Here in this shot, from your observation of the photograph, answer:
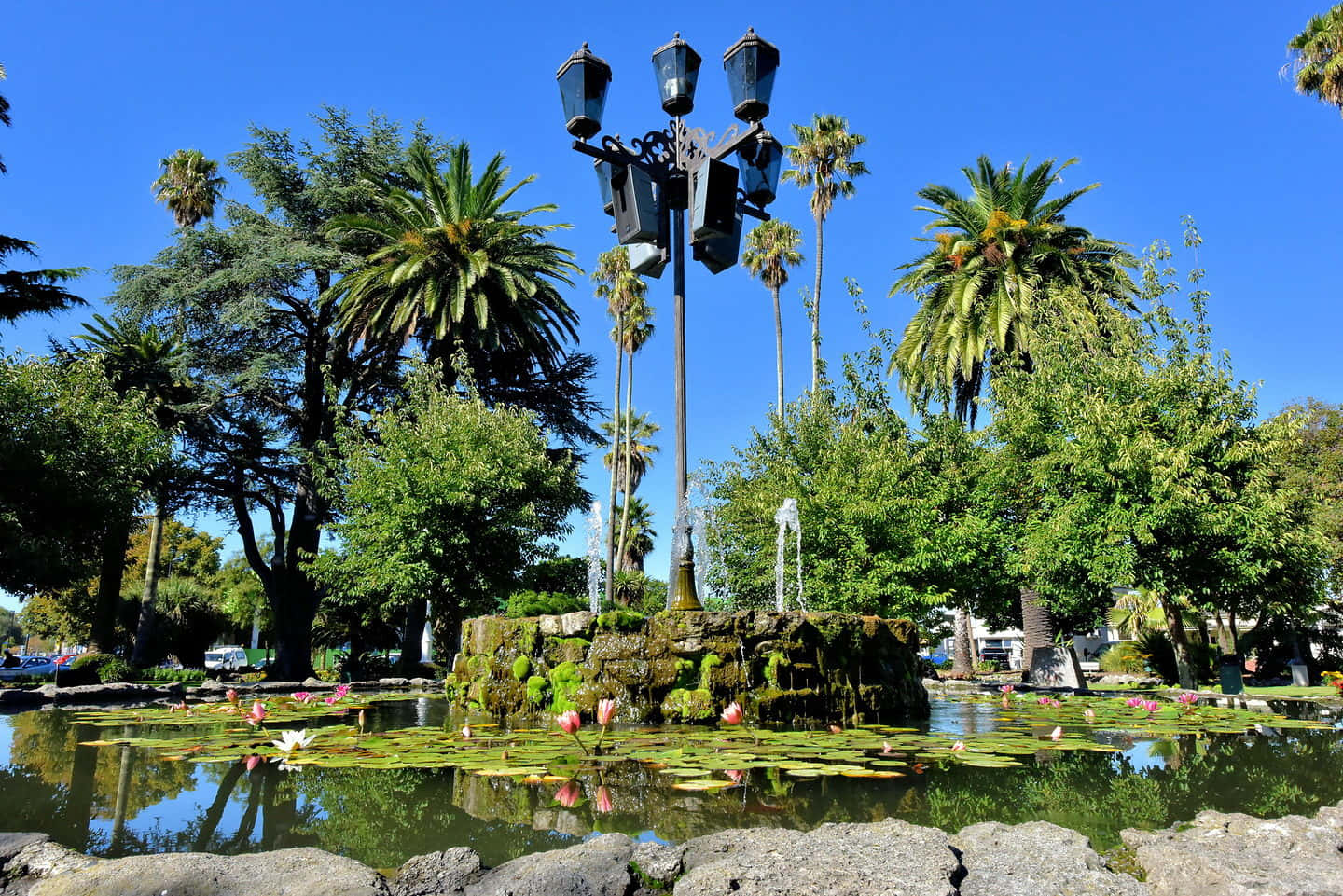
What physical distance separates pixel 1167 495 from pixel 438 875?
14550 mm

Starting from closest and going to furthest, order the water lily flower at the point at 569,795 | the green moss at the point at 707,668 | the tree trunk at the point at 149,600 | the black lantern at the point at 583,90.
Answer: the water lily flower at the point at 569,795 < the green moss at the point at 707,668 < the black lantern at the point at 583,90 < the tree trunk at the point at 149,600

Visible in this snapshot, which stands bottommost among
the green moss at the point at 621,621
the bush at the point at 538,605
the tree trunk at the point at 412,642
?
the tree trunk at the point at 412,642

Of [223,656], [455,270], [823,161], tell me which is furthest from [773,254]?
[223,656]

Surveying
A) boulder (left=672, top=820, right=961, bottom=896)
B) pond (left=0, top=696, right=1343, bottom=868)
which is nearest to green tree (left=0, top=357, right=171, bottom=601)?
pond (left=0, top=696, right=1343, bottom=868)

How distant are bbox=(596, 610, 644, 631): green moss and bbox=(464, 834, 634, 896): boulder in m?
5.36

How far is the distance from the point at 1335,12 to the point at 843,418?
14.8 meters

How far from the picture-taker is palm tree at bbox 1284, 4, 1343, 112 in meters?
18.2

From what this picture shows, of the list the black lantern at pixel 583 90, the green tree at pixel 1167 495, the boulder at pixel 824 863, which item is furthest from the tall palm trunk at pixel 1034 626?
the boulder at pixel 824 863

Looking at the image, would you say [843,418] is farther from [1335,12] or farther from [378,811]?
[378,811]

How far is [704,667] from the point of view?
25.0 ft

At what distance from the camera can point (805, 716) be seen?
7.68 meters

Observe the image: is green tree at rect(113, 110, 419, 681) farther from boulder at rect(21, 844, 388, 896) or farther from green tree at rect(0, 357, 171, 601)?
boulder at rect(21, 844, 388, 896)

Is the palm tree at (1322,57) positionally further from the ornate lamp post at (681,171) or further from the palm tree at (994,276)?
the ornate lamp post at (681,171)

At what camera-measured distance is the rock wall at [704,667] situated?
759 centimetres
